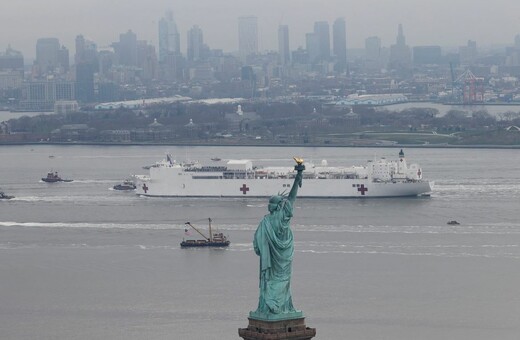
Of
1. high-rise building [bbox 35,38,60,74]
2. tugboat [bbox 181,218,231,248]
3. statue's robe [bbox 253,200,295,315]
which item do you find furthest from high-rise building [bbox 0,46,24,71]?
statue's robe [bbox 253,200,295,315]

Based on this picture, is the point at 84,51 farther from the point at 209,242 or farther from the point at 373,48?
the point at 209,242

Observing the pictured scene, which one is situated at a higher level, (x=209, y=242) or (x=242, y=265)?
(x=209, y=242)

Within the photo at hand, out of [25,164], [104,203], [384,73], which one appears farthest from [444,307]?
[384,73]

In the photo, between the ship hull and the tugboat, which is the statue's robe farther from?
the ship hull

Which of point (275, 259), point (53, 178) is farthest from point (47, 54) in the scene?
point (275, 259)

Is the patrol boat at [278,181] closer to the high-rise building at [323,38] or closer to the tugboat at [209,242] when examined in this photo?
the tugboat at [209,242]

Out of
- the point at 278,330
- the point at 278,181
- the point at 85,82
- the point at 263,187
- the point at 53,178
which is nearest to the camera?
the point at 278,330
